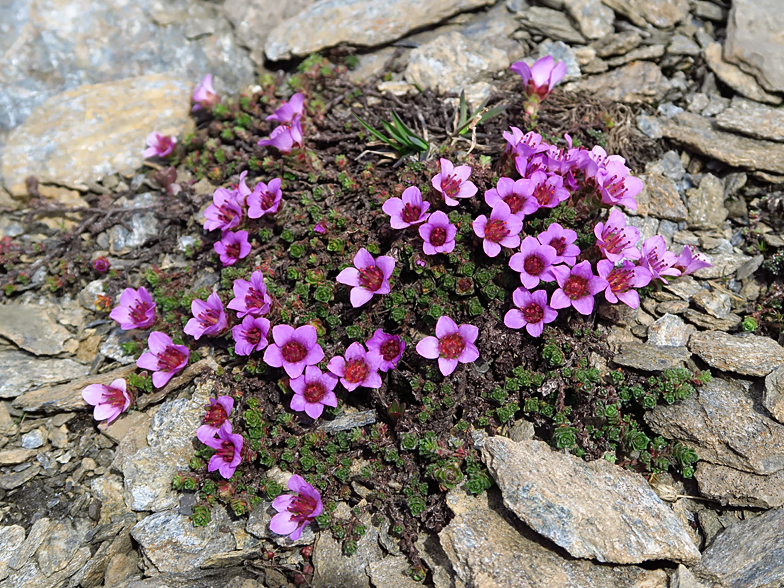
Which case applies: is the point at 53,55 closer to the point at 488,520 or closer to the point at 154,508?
the point at 154,508

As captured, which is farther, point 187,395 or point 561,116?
point 561,116

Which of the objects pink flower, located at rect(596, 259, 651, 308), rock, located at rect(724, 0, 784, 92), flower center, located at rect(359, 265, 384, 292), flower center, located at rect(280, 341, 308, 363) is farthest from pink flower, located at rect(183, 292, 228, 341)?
rock, located at rect(724, 0, 784, 92)

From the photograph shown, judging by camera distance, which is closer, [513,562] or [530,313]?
[513,562]

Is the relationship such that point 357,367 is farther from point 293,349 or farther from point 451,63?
point 451,63

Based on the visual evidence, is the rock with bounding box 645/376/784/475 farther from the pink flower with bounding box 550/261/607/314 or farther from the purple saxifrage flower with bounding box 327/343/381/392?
the purple saxifrage flower with bounding box 327/343/381/392

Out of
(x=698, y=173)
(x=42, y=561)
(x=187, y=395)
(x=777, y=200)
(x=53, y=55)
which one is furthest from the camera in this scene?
(x=53, y=55)

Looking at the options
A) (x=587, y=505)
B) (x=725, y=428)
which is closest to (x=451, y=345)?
(x=587, y=505)

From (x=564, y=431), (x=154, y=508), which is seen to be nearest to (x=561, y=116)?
(x=564, y=431)

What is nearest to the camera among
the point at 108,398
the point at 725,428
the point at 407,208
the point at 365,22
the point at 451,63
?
the point at 725,428
